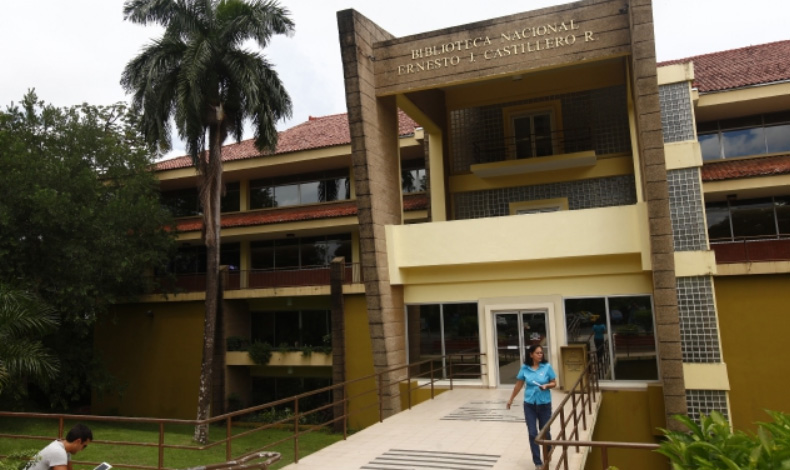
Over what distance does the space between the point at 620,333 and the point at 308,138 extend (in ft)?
50.2

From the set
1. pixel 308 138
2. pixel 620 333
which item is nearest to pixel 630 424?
pixel 620 333

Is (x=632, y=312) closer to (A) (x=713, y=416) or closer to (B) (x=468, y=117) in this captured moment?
(B) (x=468, y=117)

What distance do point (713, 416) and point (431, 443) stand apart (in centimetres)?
637

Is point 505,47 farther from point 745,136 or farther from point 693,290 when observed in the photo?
point 745,136

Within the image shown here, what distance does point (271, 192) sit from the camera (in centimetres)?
2602

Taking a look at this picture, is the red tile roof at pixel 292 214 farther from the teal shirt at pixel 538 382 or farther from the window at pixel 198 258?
the teal shirt at pixel 538 382

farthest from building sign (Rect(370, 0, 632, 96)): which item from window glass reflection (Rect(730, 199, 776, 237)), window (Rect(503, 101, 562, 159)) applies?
window glass reflection (Rect(730, 199, 776, 237))

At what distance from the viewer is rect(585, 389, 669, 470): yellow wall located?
14.7m

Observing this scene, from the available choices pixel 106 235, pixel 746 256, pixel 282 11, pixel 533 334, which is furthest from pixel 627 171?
pixel 106 235

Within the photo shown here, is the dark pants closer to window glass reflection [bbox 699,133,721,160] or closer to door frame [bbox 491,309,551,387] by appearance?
door frame [bbox 491,309,551,387]

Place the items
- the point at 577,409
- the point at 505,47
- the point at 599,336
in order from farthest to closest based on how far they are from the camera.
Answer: the point at 599,336 < the point at 505,47 < the point at 577,409

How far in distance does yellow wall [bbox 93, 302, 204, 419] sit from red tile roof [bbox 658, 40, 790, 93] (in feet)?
63.7

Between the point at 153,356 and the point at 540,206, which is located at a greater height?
the point at 540,206

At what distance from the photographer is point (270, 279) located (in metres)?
22.2
